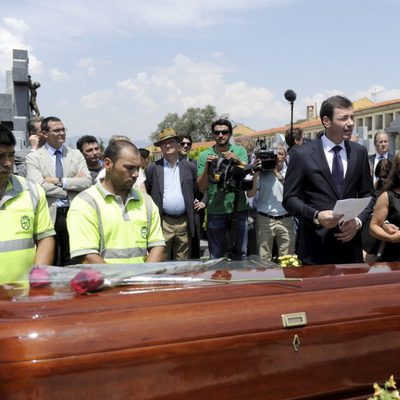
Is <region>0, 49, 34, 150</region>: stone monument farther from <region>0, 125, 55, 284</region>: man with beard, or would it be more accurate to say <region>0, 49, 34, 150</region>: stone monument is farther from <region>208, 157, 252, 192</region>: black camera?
<region>0, 125, 55, 284</region>: man with beard

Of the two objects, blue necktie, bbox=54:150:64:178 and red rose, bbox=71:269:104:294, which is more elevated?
blue necktie, bbox=54:150:64:178

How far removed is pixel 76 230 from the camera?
2541mm

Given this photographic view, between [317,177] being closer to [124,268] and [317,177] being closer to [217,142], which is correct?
[124,268]

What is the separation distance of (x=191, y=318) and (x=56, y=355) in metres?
0.40

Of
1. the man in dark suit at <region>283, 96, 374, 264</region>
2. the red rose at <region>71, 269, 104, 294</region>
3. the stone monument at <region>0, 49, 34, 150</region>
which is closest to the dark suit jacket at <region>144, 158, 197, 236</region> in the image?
the man in dark suit at <region>283, 96, 374, 264</region>

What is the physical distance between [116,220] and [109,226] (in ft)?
0.15

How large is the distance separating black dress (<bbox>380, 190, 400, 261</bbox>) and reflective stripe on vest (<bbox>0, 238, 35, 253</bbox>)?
211 cm

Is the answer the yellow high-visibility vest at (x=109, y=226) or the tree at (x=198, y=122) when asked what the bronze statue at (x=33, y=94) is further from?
the tree at (x=198, y=122)

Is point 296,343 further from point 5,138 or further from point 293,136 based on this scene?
point 293,136

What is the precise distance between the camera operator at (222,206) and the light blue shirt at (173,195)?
0.75ft

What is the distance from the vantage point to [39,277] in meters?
1.91

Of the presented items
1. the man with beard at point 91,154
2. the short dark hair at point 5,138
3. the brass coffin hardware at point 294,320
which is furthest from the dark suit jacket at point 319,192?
the man with beard at point 91,154

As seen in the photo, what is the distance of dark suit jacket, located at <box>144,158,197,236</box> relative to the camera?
509 centimetres

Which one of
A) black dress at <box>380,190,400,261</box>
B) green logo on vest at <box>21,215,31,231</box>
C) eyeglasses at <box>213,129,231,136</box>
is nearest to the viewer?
green logo on vest at <box>21,215,31,231</box>
